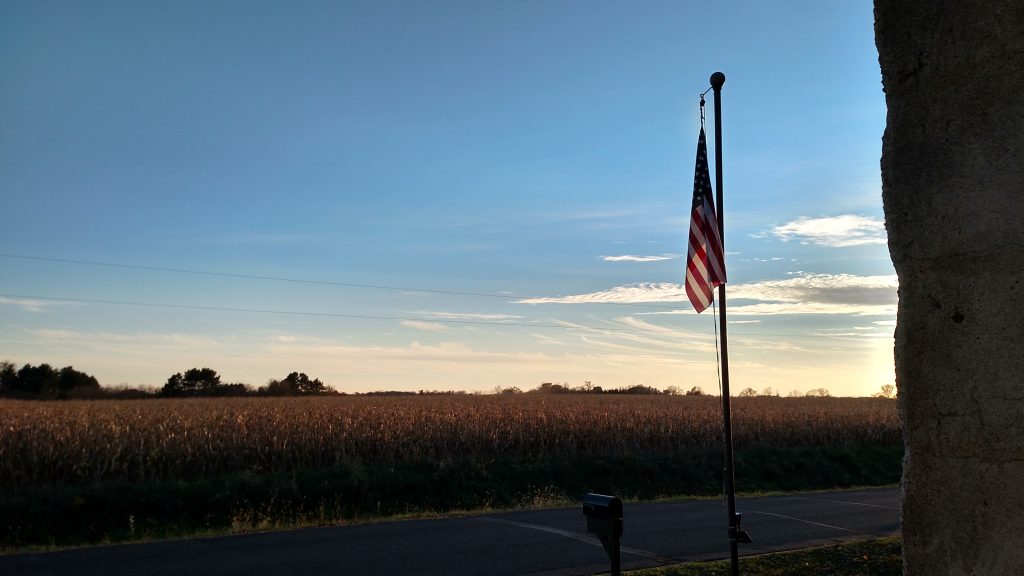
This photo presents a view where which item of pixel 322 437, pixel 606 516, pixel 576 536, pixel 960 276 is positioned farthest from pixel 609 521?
pixel 322 437

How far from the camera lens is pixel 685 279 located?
28.3 ft

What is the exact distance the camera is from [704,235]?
7.91 meters

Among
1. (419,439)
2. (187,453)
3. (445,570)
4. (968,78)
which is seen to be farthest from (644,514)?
(968,78)

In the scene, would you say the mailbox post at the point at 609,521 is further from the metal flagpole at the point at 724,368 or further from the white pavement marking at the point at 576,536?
the white pavement marking at the point at 576,536

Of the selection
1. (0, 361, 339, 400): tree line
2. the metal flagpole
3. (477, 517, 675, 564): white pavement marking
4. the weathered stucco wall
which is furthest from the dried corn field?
(0, 361, 339, 400): tree line

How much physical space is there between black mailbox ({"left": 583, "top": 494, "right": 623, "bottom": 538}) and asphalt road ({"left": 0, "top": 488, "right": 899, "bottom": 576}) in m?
3.93

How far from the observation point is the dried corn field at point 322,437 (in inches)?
624

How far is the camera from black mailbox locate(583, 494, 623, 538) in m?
5.10

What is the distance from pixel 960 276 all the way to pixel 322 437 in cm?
1658

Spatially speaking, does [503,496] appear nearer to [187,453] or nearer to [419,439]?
[419,439]

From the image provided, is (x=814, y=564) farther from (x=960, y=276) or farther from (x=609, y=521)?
(x=960, y=276)

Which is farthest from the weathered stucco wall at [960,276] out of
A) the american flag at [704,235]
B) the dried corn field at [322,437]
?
the dried corn field at [322,437]

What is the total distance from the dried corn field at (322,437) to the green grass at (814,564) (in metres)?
10.2

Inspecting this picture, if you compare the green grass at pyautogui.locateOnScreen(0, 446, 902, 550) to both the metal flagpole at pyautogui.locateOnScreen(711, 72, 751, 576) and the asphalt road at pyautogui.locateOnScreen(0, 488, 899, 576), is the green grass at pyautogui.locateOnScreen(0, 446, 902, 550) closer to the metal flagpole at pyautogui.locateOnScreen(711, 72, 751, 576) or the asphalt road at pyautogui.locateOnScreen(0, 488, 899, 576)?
the asphalt road at pyautogui.locateOnScreen(0, 488, 899, 576)
